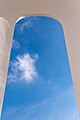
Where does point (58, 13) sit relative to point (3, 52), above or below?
above

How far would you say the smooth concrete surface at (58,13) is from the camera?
1.64 meters

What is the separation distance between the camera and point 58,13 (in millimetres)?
1739

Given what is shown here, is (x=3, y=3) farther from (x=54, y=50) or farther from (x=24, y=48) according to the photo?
(x=54, y=50)

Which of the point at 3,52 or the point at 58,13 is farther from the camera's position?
the point at 58,13

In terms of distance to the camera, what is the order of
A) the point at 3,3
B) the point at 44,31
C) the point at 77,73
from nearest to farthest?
the point at 77,73
the point at 3,3
the point at 44,31

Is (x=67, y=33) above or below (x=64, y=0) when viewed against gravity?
below

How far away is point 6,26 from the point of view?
168 cm

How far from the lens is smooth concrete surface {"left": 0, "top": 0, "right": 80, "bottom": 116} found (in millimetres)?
1643

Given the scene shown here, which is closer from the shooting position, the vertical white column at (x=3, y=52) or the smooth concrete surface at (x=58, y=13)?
the vertical white column at (x=3, y=52)

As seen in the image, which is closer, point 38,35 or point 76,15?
point 76,15

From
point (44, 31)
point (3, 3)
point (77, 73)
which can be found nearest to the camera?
point (77, 73)

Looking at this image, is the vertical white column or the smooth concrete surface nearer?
the vertical white column

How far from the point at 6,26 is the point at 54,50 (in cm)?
106

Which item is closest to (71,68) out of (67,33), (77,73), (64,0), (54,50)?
(77,73)
